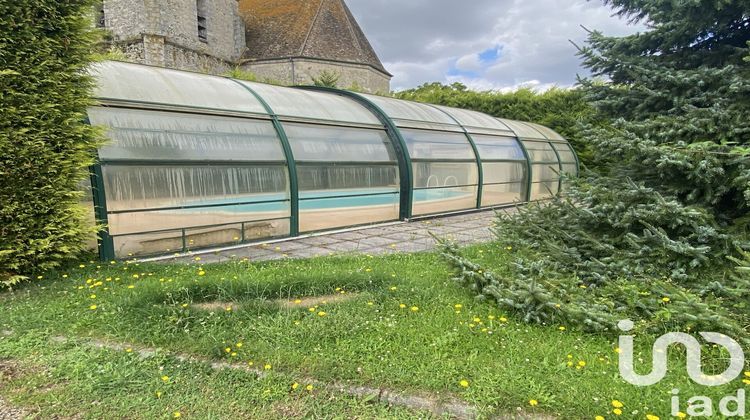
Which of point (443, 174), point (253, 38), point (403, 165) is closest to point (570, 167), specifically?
point (443, 174)

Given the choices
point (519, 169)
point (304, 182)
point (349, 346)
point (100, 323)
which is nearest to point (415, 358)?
point (349, 346)

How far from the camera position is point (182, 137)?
563cm

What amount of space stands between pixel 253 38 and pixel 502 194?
89.8 feet

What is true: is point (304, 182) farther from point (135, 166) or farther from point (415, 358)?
point (415, 358)

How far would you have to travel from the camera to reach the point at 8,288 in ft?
13.3

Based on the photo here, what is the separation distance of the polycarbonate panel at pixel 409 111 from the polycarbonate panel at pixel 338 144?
826mm

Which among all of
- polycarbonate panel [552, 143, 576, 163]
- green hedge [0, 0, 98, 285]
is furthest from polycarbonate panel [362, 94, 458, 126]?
green hedge [0, 0, 98, 285]

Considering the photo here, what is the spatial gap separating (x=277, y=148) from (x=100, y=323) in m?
3.82

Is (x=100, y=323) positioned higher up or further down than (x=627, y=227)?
further down

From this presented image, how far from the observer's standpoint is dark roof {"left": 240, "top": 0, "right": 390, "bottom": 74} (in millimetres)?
29141

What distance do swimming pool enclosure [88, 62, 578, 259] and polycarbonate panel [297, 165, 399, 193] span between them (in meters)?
0.02

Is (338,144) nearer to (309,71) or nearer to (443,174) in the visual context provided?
(443,174)

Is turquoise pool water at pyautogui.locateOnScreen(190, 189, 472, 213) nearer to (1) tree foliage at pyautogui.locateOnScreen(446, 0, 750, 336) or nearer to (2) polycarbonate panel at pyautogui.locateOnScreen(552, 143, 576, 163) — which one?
(1) tree foliage at pyautogui.locateOnScreen(446, 0, 750, 336)

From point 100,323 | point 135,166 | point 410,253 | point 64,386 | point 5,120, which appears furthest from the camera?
point 410,253
